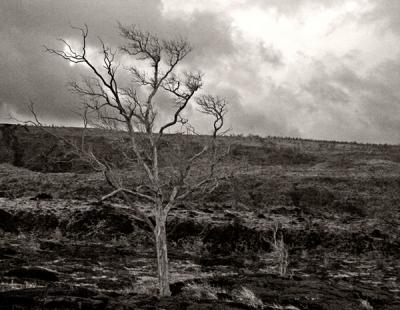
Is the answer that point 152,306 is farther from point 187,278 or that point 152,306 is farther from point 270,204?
point 270,204

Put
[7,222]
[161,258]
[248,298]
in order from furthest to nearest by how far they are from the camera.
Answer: [7,222] < [161,258] < [248,298]

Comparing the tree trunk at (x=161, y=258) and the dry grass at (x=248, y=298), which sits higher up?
the tree trunk at (x=161, y=258)

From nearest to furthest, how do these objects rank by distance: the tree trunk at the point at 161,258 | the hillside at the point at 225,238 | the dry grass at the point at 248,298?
1. the dry grass at the point at 248,298
2. the tree trunk at the point at 161,258
3. the hillside at the point at 225,238

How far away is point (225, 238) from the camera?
30500 millimetres

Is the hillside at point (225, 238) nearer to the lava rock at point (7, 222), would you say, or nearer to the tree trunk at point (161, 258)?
the lava rock at point (7, 222)

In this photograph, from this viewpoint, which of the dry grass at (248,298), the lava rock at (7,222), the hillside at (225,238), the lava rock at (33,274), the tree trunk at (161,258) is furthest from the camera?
the lava rock at (7,222)

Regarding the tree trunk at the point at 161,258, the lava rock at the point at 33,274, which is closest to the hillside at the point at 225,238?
the lava rock at the point at 33,274

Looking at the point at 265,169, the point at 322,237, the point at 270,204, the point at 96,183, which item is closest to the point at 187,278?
the point at 322,237

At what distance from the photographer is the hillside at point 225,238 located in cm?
1625

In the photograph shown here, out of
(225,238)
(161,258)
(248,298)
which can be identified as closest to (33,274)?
(161,258)

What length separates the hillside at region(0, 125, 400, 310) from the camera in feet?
53.3

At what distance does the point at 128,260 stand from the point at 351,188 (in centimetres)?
2455

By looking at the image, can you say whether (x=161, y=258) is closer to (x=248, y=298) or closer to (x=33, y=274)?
(x=248, y=298)

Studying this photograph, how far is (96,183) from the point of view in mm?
42656
